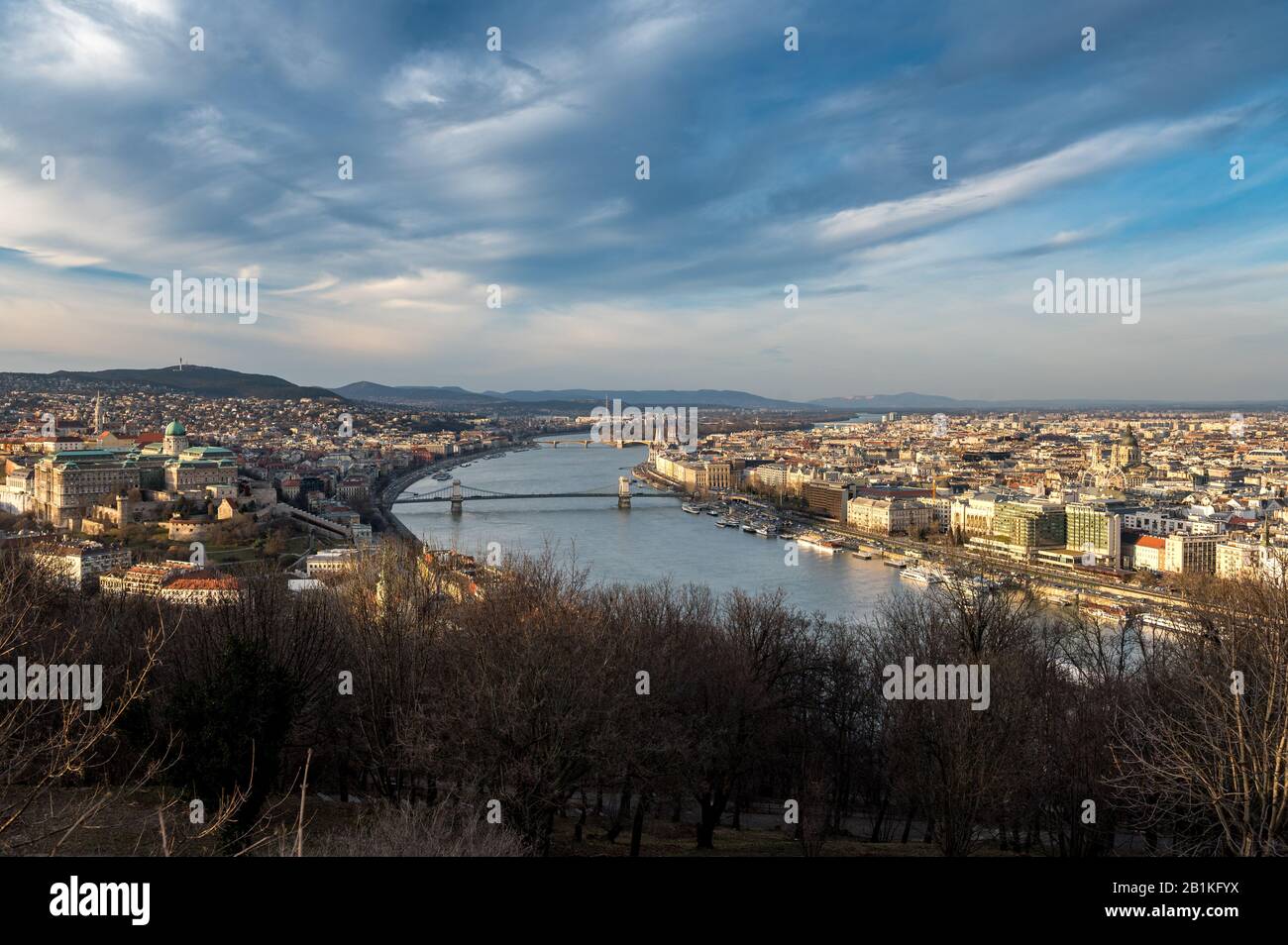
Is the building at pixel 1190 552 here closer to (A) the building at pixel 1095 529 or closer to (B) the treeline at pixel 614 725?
(A) the building at pixel 1095 529

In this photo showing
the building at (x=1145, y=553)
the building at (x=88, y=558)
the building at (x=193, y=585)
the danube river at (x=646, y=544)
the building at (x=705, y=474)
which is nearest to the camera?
the building at (x=193, y=585)

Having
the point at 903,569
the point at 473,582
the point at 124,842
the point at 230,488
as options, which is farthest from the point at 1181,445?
the point at 124,842

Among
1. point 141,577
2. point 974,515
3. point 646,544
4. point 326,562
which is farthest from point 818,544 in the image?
point 141,577

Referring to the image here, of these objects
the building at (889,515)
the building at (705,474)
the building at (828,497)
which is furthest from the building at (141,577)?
the building at (705,474)

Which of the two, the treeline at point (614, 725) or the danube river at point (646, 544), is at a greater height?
the treeline at point (614, 725)

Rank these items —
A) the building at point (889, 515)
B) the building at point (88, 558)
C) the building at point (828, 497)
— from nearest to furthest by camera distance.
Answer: the building at point (88, 558) < the building at point (889, 515) < the building at point (828, 497)
